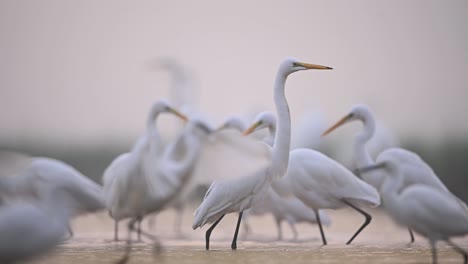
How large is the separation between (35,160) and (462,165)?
53.1 feet

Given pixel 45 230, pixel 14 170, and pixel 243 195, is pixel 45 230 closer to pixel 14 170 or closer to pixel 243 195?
pixel 14 170

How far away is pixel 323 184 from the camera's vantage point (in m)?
13.2

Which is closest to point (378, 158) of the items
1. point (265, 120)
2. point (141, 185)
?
point (265, 120)

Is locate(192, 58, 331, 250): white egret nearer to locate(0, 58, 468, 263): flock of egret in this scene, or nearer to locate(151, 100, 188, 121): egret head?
locate(0, 58, 468, 263): flock of egret

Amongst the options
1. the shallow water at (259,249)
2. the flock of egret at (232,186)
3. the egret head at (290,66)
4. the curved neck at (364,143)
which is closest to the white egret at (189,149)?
the flock of egret at (232,186)

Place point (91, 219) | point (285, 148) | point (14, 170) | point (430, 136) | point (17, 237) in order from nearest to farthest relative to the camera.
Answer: point (17, 237) < point (14, 170) < point (285, 148) < point (91, 219) < point (430, 136)

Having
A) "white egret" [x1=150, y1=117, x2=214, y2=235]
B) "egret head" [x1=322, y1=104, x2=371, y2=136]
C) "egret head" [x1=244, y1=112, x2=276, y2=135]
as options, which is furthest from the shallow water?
"egret head" [x1=322, y1=104, x2=371, y2=136]

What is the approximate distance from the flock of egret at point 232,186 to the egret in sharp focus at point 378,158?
0.05ft

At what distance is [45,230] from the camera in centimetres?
852

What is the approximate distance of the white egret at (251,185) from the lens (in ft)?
37.4

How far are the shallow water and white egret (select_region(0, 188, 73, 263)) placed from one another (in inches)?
27.7

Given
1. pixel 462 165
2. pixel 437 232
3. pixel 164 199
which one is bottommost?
pixel 437 232

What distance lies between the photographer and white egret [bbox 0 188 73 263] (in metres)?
8.30

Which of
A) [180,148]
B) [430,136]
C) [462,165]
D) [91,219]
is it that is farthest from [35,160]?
[430,136]
